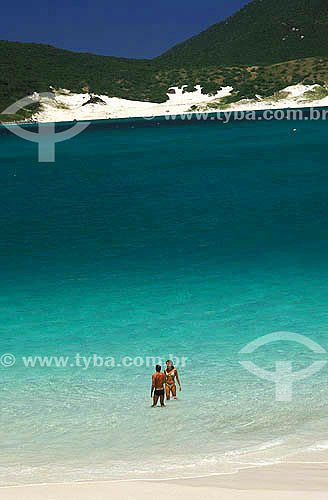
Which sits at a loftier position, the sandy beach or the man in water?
the man in water

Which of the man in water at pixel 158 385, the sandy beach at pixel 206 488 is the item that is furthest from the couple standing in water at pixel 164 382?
the sandy beach at pixel 206 488

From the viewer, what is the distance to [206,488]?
12.3m

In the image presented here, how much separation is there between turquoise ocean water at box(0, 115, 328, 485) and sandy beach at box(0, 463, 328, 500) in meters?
1.08

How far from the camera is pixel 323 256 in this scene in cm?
3603

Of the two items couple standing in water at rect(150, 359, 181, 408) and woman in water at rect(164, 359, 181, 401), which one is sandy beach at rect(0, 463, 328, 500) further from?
woman in water at rect(164, 359, 181, 401)

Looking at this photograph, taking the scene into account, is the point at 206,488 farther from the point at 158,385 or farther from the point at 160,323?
the point at 160,323

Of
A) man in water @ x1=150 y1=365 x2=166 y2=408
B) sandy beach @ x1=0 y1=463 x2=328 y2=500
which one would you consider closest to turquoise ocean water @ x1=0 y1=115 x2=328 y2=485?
man in water @ x1=150 y1=365 x2=166 y2=408

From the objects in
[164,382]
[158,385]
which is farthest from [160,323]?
[158,385]

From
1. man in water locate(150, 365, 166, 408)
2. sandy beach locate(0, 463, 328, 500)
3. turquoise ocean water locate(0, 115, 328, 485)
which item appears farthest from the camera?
man in water locate(150, 365, 166, 408)

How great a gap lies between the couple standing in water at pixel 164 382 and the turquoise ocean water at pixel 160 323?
43 cm

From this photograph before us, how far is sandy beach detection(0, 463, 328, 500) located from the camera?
11.8 m

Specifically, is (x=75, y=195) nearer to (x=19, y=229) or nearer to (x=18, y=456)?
(x=19, y=229)

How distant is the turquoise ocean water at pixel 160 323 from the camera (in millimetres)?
16141

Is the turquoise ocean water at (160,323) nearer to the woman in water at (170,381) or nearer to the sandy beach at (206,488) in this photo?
the woman in water at (170,381)
